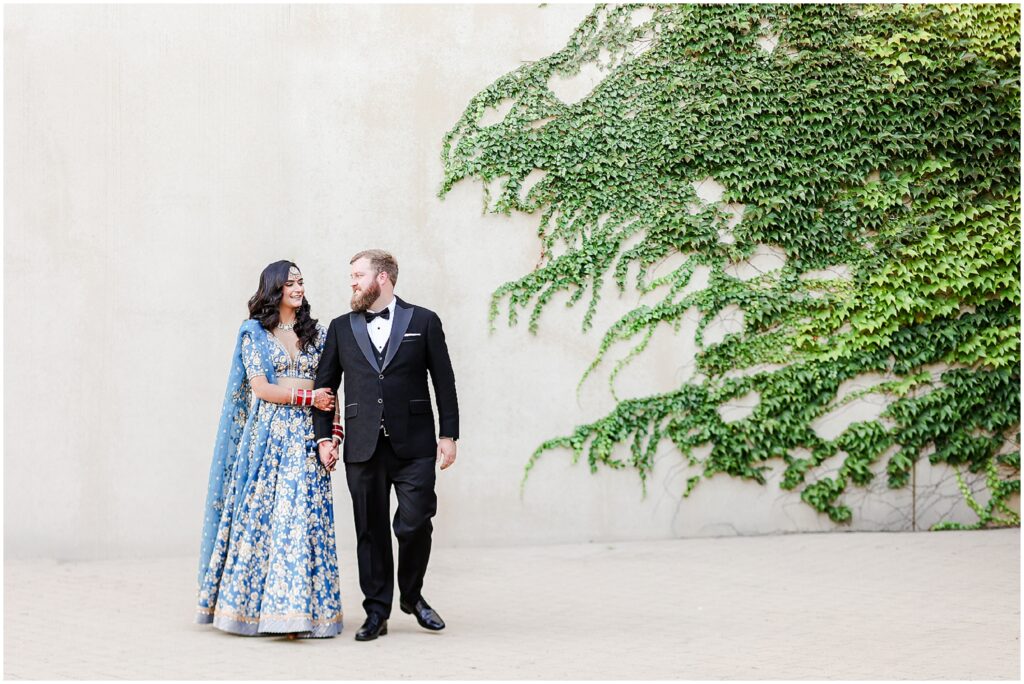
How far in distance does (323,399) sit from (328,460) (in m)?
0.25

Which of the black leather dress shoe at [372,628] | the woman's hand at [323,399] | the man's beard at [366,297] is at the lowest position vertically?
the black leather dress shoe at [372,628]

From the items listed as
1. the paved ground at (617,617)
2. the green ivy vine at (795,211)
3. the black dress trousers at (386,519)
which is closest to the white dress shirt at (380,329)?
the black dress trousers at (386,519)

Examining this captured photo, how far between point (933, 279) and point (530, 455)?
2810 mm

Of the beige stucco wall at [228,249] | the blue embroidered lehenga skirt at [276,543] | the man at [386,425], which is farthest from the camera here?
the beige stucco wall at [228,249]

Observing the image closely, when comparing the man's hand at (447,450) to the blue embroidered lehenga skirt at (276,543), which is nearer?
the blue embroidered lehenga skirt at (276,543)

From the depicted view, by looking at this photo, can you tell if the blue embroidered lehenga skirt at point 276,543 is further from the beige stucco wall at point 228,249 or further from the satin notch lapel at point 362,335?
the beige stucco wall at point 228,249

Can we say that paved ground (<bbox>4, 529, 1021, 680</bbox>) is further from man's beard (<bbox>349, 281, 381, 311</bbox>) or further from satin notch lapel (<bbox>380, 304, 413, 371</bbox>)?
man's beard (<bbox>349, 281, 381, 311</bbox>)

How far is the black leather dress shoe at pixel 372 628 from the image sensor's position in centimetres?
495

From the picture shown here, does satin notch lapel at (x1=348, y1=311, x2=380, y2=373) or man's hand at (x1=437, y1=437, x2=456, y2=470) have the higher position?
satin notch lapel at (x1=348, y1=311, x2=380, y2=373)

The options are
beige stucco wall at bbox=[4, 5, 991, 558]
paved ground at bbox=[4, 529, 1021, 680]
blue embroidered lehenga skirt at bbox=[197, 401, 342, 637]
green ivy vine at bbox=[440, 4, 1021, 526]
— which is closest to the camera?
paved ground at bbox=[4, 529, 1021, 680]

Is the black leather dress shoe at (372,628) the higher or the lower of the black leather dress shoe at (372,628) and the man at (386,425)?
the lower

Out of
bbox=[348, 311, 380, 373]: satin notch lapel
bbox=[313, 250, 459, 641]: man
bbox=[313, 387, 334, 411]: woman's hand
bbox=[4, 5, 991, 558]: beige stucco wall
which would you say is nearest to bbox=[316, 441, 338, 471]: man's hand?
bbox=[313, 250, 459, 641]: man

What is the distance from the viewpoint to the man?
5.03 m

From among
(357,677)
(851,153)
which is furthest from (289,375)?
(851,153)
